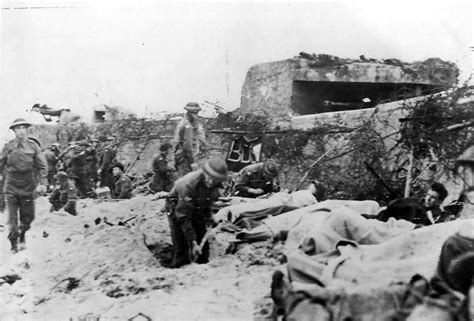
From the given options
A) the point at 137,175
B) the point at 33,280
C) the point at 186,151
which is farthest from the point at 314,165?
the point at 33,280

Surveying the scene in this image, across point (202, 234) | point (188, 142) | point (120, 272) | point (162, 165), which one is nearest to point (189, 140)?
point (188, 142)

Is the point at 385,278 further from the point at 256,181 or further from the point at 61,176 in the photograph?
the point at 61,176

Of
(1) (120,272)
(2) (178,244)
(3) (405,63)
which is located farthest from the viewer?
(3) (405,63)

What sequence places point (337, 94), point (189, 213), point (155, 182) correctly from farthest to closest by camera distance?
point (337, 94)
point (155, 182)
point (189, 213)

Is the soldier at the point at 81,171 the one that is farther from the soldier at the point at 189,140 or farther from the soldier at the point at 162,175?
the soldier at the point at 189,140

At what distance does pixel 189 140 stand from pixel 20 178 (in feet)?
5.94

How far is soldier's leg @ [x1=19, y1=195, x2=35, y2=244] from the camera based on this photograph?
5.75 m

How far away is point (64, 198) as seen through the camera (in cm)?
604

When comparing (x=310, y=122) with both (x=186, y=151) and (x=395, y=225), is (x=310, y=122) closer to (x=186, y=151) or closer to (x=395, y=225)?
(x=186, y=151)

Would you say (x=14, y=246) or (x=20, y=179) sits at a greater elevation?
(x=20, y=179)

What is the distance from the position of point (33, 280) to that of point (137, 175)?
1.96 m

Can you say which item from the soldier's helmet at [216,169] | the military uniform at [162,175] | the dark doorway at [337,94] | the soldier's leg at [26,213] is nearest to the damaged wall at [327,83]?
the dark doorway at [337,94]

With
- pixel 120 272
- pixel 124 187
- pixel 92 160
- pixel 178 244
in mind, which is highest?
pixel 92 160

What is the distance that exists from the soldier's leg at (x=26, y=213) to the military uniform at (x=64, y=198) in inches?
7.9
